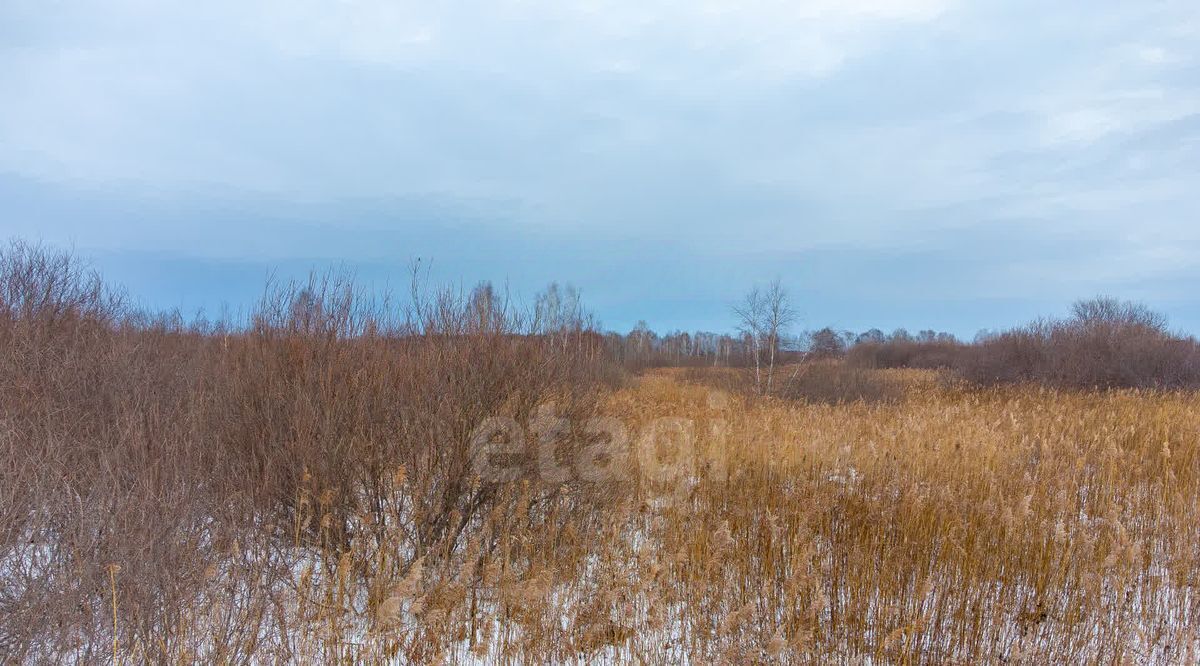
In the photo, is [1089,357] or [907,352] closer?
[1089,357]

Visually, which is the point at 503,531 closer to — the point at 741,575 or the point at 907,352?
the point at 741,575

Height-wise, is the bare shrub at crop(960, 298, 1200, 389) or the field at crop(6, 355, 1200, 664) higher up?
the bare shrub at crop(960, 298, 1200, 389)

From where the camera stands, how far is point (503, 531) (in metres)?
5.03

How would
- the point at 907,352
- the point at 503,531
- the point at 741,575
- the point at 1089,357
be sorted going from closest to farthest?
the point at 741,575, the point at 503,531, the point at 1089,357, the point at 907,352

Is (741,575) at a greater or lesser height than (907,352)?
lesser

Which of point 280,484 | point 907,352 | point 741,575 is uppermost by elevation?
point 907,352

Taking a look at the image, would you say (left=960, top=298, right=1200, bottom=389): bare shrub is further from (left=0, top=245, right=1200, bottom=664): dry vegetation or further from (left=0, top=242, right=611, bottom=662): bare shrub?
(left=0, top=242, right=611, bottom=662): bare shrub

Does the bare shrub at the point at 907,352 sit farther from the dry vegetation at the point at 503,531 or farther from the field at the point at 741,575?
the field at the point at 741,575

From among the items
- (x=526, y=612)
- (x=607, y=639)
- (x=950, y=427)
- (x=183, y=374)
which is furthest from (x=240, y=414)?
(x=950, y=427)

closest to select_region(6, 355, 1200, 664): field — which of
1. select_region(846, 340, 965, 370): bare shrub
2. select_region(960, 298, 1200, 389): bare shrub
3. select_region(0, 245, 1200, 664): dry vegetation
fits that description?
select_region(0, 245, 1200, 664): dry vegetation

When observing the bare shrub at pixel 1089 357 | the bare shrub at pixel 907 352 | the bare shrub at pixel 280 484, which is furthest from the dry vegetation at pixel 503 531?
the bare shrub at pixel 907 352

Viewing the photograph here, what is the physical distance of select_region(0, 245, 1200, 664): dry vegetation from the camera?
11.8ft

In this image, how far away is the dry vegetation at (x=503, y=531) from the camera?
3602 millimetres

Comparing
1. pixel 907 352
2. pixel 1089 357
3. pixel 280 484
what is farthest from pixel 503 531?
pixel 907 352
